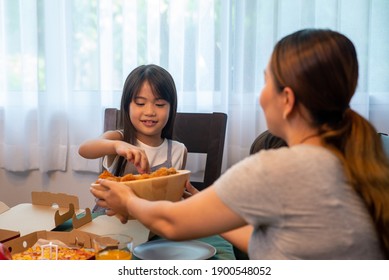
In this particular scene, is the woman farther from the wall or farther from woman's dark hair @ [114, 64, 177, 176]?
the wall

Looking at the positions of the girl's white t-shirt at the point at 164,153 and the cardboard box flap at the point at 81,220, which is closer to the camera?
the cardboard box flap at the point at 81,220

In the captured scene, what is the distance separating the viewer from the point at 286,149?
2.16 feet

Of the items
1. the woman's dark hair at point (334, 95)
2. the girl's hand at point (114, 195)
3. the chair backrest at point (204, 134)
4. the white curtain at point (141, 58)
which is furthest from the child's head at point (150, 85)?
the woman's dark hair at point (334, 95)

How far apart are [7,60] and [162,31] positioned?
767mm

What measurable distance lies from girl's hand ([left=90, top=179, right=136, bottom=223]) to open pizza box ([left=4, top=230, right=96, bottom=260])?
0.24 feet

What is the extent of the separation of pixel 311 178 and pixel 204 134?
40.9 inches

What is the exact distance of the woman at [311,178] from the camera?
63 cm

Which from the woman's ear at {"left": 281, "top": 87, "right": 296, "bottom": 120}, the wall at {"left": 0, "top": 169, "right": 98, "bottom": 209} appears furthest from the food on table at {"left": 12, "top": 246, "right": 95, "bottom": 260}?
the wall at {"left": 0, "top": 169, "right": 98, "bottom": 209}

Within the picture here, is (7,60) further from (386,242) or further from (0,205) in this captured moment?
(386,242)

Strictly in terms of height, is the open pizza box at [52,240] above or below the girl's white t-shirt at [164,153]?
below

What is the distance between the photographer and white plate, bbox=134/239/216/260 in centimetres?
88

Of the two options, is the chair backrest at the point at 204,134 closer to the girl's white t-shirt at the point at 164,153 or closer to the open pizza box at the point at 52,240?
the girl's white t-shirt at the point at 164,153
